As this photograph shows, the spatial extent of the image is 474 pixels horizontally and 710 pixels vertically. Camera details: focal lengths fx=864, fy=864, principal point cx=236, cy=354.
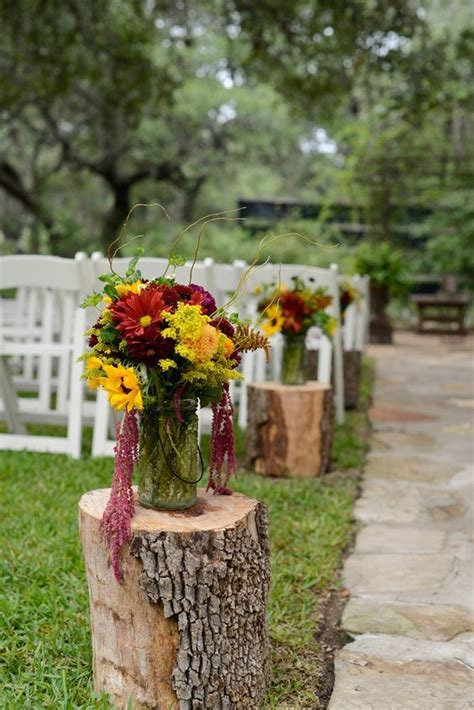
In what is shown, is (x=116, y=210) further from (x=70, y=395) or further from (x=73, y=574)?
(x=73, y=574)

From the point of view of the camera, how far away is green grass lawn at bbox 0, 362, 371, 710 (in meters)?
2.13

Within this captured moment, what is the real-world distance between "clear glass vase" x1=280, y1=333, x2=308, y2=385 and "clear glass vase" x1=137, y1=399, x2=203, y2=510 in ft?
7.61

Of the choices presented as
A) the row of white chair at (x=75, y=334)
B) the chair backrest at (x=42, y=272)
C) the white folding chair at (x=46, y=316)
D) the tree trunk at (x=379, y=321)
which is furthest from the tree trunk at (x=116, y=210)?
the chair backrest at (x=42, y=272)

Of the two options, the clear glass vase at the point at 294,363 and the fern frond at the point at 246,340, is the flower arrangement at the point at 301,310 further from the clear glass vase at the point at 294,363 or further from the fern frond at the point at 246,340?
the fern frond at the point at 246,340

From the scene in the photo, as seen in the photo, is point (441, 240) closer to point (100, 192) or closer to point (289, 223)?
point (289, 223)

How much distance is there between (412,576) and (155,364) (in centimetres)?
148

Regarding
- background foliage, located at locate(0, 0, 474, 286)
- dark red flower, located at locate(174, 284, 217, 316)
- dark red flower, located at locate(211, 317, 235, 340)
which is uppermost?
background foliage, located at locate(0, 0, 474, 286)

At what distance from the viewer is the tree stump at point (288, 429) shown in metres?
4.20

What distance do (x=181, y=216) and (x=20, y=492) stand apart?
1652 centimetres

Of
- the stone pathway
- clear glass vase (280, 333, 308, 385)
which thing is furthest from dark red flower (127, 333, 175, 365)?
clear glass vase (280, 333, 308, 385)

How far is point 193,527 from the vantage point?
1.91 m

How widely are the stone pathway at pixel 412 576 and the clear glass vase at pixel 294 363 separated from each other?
608 mm

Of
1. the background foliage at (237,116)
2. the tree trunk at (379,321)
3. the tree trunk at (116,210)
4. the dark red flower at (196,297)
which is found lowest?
the dark red flower at (196,297)

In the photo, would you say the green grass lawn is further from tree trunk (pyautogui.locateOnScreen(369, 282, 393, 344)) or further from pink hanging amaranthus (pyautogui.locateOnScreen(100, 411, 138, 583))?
tree trunk (pyautogui.locateOnScreen(369, 282, 393, 344))
